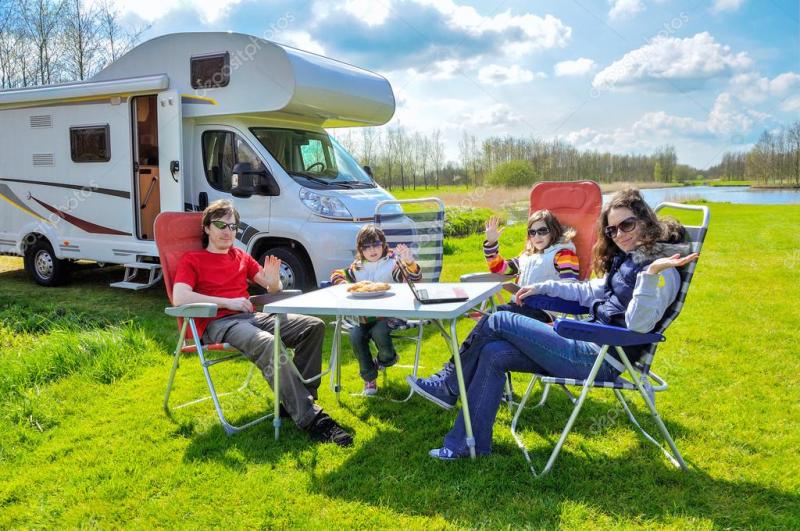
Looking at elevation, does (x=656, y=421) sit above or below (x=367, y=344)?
below

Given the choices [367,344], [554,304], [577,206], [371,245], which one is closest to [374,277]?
[371,245]

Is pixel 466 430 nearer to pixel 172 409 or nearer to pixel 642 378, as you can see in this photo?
pixel 642 378

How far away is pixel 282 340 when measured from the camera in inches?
146

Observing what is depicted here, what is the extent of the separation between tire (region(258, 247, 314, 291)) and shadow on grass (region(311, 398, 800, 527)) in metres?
3.26

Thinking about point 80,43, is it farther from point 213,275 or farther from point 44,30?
point 213,275

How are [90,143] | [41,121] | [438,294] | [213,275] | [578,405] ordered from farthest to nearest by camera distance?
[41,121] → [90,143] → [213,275] → [438,294] → [578,405]

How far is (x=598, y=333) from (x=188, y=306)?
2206mm

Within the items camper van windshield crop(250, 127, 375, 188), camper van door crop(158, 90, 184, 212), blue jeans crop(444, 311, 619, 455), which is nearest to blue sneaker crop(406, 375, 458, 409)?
blue jeans crop(444, 311, 619, 455)

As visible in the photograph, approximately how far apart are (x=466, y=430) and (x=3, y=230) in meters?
7.90

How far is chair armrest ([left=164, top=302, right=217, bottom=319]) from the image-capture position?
3.43 m

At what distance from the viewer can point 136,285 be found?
23.3 ft

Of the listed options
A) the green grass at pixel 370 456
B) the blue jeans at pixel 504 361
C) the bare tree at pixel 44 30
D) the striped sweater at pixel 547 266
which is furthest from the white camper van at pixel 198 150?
the bare tree at pixel 44 30

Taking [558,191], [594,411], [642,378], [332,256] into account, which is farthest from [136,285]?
[642,378]

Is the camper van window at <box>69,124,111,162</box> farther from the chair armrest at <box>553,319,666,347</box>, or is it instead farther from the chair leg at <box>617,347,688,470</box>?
the chair leg at <box>617,347,688,470</box>
